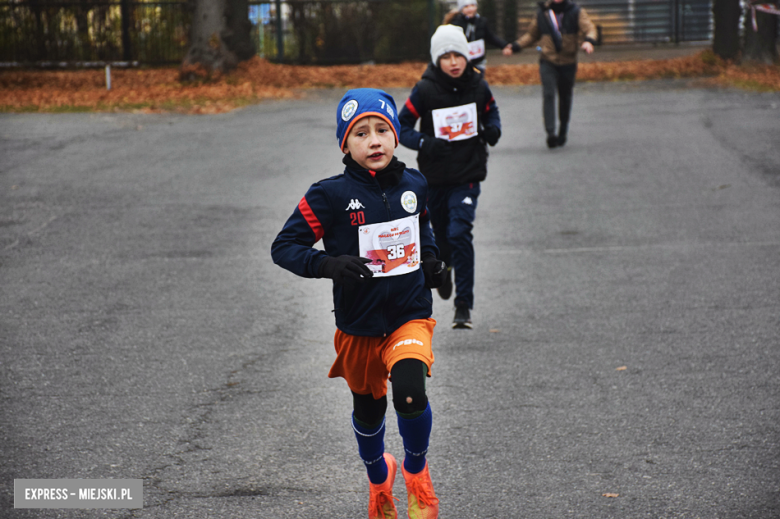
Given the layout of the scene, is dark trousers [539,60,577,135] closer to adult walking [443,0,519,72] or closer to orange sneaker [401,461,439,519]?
adult walking [443,0,519,72]

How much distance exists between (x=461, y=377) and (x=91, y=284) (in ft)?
11.9

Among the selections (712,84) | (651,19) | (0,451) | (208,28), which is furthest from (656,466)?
(651,19)

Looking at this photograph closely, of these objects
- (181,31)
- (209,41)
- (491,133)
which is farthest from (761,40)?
(491,133)

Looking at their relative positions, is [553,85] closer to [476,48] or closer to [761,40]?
[476,48]

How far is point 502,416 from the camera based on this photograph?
4723 mm

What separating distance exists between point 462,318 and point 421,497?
267cm

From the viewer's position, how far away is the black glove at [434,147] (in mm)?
6082

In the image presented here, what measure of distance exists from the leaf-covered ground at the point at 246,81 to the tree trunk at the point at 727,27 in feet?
0.87

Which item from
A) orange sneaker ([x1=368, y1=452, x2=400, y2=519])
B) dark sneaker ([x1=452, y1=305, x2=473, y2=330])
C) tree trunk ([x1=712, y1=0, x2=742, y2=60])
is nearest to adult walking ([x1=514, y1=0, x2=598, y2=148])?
dark sneaker ([x1=452, y1=305, x2=473, y2=330])

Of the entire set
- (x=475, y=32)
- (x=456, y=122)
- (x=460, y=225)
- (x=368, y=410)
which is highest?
(x=475, y=32)

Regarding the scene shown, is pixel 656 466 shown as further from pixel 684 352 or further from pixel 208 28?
pixel 208 28

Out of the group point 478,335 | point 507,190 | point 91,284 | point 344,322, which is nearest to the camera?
point 344,322

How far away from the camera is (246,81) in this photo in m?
17.5

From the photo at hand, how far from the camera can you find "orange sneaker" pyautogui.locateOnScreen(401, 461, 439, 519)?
140 inches
